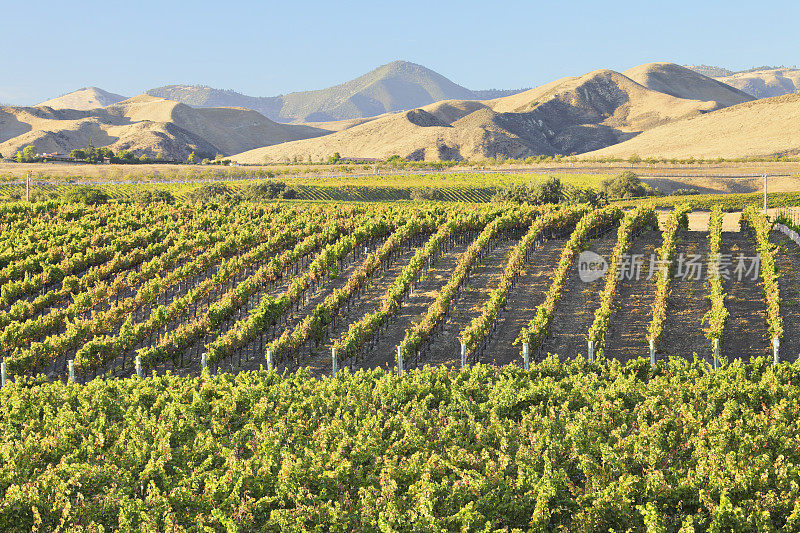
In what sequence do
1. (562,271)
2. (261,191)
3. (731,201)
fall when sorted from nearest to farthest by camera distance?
(562,271), (731,201), (261,191)

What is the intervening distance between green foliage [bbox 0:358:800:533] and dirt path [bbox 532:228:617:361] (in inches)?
248

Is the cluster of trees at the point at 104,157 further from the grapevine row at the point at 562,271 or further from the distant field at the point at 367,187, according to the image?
the grapevine row at the point at 562,271

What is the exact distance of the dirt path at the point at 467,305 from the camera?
78.5 feet

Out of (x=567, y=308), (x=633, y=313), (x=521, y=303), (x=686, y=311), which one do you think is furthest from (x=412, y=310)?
(x=686, y=311)

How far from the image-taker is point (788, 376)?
675 inches

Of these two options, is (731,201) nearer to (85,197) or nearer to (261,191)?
(261,191)

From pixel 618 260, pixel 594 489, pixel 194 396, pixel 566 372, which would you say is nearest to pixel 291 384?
pixel 194 396

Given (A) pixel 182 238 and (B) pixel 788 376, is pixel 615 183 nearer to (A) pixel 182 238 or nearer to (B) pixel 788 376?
(A) pixel 182 238

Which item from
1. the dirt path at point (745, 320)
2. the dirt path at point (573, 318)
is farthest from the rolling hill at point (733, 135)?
the dirt path at point (573, 318)

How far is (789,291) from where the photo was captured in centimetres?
2884

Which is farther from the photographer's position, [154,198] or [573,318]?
[154,198]

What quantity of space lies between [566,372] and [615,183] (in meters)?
63.1

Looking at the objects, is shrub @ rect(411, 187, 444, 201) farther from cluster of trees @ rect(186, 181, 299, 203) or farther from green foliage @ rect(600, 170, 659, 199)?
green foliage @ rect(600, 170, 659, 199)

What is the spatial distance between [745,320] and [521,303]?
8.19m
